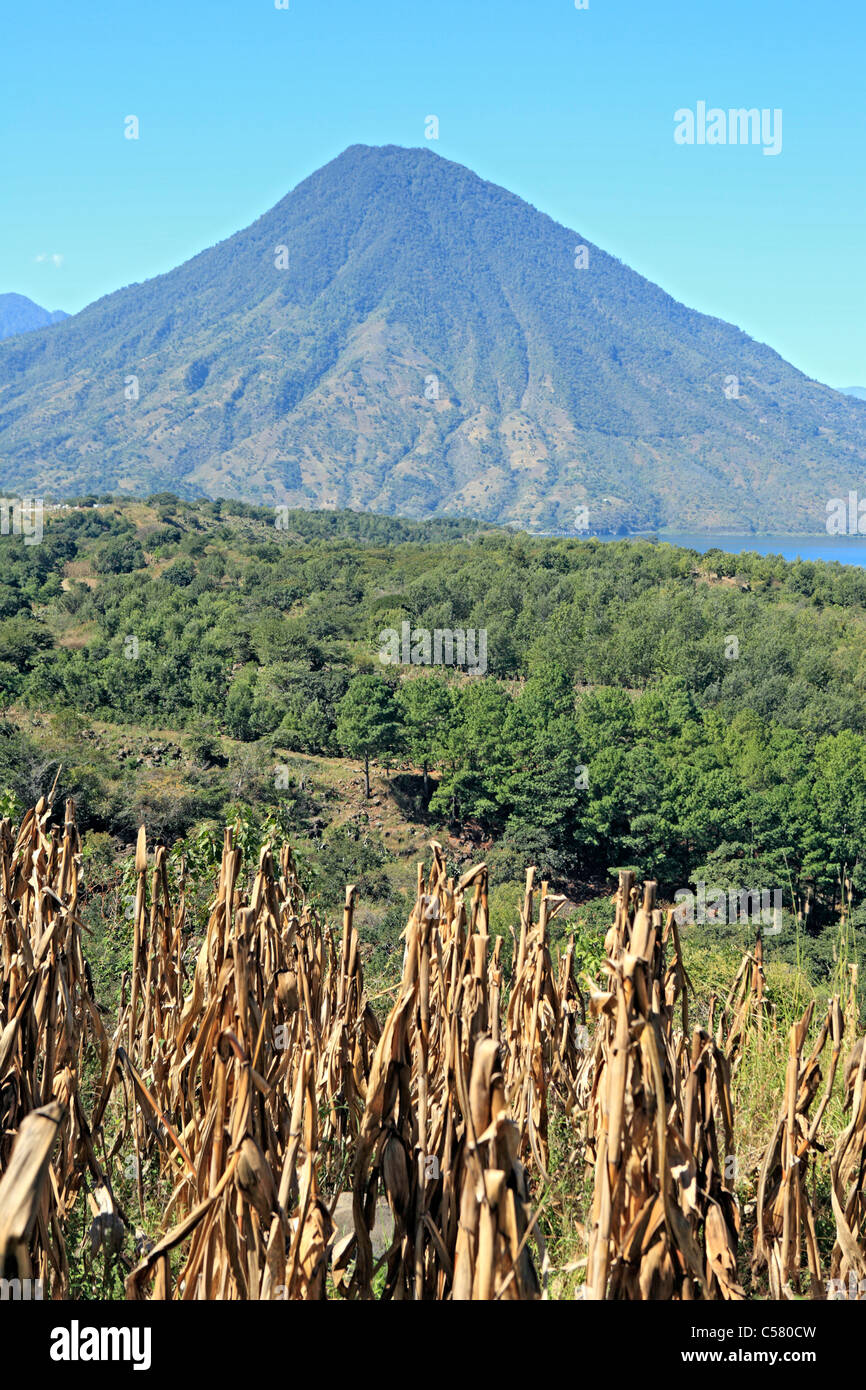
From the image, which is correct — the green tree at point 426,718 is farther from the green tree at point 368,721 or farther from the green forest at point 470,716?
the green tree at point 368,721

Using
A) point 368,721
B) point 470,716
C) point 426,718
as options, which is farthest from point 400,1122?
point 426,718

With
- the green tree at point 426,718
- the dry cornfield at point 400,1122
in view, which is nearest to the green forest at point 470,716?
the green tree at point 426,718

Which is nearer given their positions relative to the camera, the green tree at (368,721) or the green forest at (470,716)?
the green forest at (470,716)

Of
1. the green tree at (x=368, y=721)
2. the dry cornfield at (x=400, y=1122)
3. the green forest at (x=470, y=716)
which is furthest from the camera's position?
the green tree at (x=368, y=721)

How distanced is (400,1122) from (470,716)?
32645 millimetres

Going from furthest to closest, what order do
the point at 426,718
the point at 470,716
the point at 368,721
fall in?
the point at 426,718
the point at 470,716
the point at 368,721

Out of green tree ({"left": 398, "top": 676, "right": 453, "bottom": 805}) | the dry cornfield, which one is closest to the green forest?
green tree ({"left": 398, "top": 676, "right": 453, "bottom": 805})

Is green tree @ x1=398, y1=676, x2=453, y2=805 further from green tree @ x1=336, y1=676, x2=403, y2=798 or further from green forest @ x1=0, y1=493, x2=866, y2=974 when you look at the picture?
green tree @ x1=336, y1=676, x2=403, y2=798

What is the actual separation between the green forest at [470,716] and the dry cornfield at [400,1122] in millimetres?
17652

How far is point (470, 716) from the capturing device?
113ft

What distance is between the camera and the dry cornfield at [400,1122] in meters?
1.47

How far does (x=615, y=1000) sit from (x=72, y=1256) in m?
1.80

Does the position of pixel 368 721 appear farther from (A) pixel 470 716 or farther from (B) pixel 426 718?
(A) pixel 470 716

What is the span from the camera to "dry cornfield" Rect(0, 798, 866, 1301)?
4.83 ft
